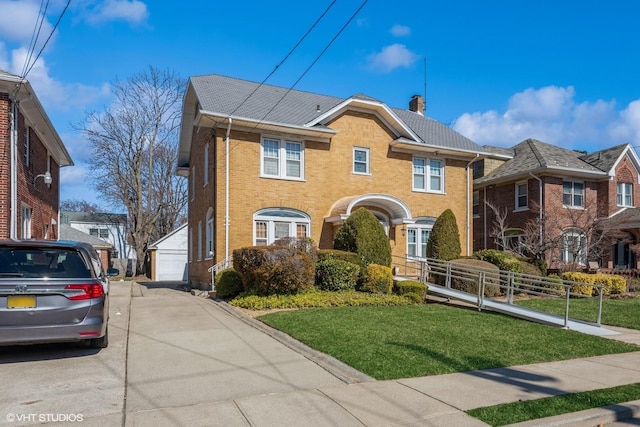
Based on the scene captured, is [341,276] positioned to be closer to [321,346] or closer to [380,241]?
[380,241]

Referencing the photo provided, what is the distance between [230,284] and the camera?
14.2 m

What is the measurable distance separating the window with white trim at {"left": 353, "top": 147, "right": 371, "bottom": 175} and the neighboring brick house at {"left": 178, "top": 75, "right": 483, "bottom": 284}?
41 millimetres

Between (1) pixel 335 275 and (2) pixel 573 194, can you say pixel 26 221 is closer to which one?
(1) pixel 335 275

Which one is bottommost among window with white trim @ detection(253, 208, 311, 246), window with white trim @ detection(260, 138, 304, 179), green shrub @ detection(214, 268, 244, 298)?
green shrub @ detection(214, 268, 244, 298)

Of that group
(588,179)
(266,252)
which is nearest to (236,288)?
(266,252)

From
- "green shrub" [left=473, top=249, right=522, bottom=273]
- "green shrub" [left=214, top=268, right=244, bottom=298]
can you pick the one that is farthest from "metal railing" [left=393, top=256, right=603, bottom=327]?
"green shrub" [left=214, top=268, right=244, bottom=298]

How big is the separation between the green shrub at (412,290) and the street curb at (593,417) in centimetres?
827

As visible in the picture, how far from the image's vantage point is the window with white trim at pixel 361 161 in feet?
63.2

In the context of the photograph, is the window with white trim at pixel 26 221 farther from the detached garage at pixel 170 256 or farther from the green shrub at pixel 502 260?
the detached garage at pixel 170 256

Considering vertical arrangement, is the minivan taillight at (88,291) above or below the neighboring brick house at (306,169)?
below

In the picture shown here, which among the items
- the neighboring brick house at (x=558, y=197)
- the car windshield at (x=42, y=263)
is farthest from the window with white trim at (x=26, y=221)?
the neighboring brick house at (x=558, y=197)

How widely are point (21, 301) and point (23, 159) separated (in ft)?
31.7

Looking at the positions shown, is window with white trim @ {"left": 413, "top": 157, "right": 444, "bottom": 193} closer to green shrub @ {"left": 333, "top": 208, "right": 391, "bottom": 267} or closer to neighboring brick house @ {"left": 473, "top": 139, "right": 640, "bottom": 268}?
neighboring brick house @ {"left": 473, "top": 139, "right": 640, "bottom": 268}

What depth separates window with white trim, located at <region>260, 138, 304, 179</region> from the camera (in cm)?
1748
